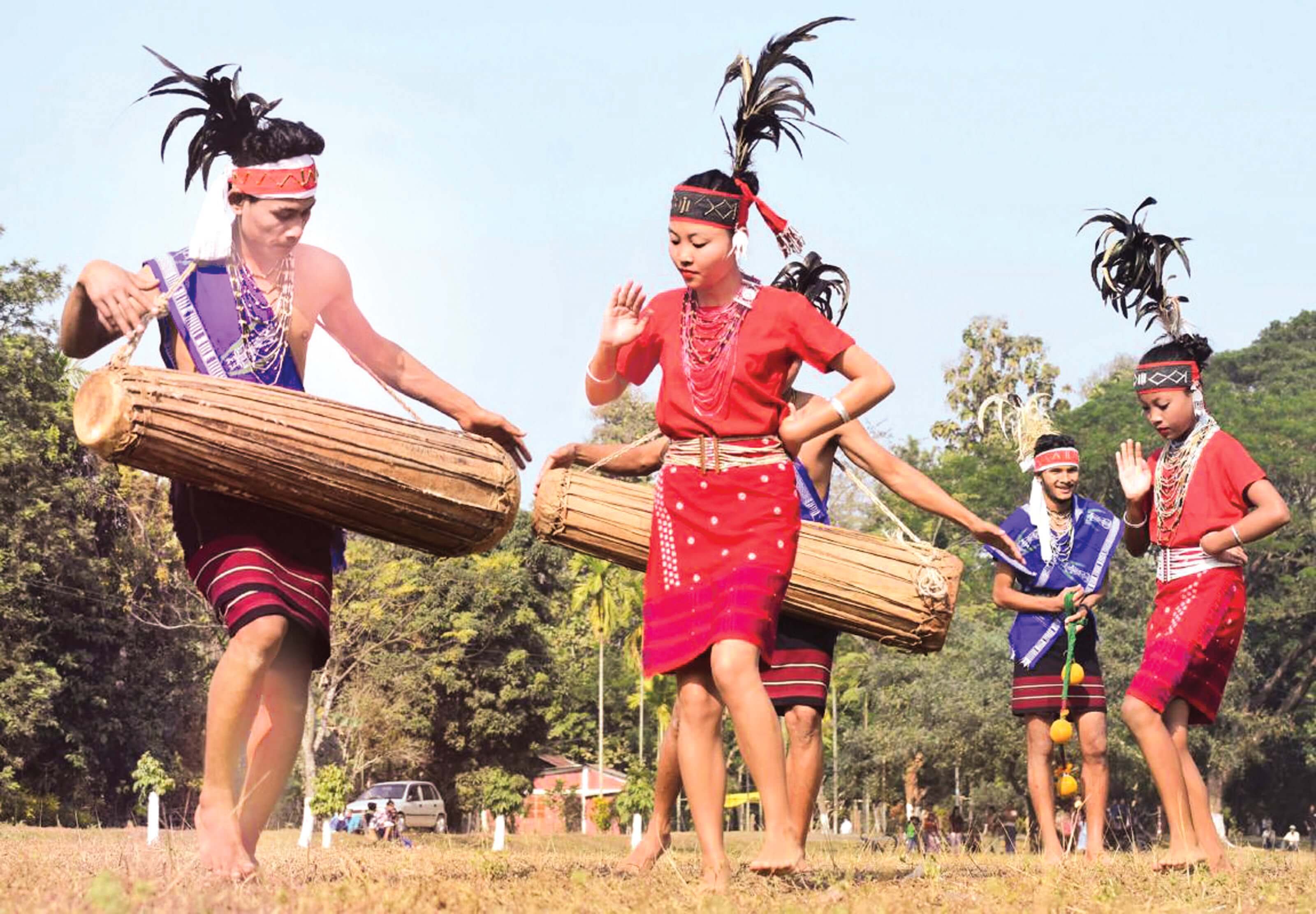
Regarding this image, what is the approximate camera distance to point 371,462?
5.62 metres

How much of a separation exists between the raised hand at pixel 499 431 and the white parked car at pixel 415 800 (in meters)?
38.1

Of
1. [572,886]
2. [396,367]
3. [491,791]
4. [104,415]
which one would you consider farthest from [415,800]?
[104,415]

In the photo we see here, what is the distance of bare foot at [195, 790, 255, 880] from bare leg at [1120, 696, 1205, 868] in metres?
3.92

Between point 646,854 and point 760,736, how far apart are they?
1.69 meters

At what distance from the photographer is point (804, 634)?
301 inches

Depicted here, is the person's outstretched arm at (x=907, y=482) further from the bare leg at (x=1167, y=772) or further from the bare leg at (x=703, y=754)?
the bare leg at (x=703, y=754)

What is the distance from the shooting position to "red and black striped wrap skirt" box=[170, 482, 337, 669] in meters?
5.51

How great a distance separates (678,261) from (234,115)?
169cm

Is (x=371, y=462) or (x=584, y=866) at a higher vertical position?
(x=371, y=462)

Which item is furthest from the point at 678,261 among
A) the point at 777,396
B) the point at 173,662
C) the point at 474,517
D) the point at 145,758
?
the point at 173,662

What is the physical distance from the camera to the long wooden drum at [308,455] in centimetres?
516

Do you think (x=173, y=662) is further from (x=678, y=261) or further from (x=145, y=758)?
(x=678, y=261)

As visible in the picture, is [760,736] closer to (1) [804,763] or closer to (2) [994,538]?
(1) [804,763]

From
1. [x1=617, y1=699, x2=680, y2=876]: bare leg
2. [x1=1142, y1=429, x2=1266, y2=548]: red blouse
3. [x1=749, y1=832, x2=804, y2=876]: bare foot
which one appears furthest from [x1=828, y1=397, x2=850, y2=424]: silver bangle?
[x1=1142, y1=429, x2=1266, y2=548]: red blouse
